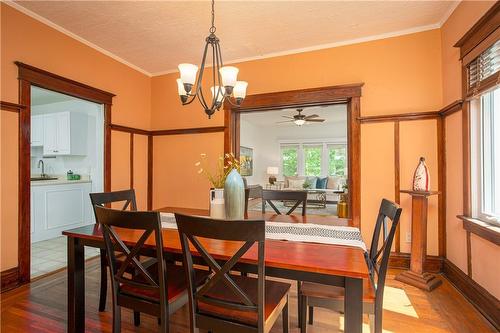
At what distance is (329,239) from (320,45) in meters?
2.60

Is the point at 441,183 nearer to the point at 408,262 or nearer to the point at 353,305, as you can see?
the point at 408,262

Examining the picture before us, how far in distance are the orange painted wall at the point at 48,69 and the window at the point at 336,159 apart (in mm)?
6674

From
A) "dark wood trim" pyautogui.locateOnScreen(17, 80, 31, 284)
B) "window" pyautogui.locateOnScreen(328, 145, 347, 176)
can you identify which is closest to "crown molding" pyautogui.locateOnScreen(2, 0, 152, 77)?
"dark wood trim" pyautogui.locateOnScreen(17, 80, 31, 284)

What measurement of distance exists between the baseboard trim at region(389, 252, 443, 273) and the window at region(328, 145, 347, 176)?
598 centimetres

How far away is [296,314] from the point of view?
81.3 inches

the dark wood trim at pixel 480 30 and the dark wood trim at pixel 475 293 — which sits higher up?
the dark wood trim at pixel 480 30

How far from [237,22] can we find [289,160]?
279 inches

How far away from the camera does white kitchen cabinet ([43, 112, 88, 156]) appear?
4523mm

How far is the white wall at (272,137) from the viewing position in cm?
847

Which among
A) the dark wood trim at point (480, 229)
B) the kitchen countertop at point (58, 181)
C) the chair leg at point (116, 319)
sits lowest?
the chair leg at point (116, 319)

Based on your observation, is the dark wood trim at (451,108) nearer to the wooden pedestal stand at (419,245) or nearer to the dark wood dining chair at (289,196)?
the wooden pedestal stand at (419,245)

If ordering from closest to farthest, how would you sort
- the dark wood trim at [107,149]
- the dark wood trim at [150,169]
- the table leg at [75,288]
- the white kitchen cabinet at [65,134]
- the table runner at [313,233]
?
the table runner at [313,233]
the table leg at [75,288]
the dark wood trim at [107,149]
the dark wood trim at [150,169]
the white kitchen cabinet at [65,134]

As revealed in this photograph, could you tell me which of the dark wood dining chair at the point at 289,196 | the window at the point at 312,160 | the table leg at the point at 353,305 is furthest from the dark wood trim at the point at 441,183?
the window at the point at 312,160

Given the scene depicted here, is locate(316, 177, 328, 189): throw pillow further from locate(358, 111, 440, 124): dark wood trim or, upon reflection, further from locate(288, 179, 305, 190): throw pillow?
locate(358, 111, 440, 124): dark wood trim
